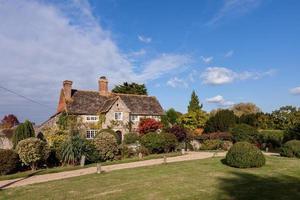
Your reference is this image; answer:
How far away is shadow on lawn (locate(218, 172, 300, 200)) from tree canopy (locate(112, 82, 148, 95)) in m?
45.2

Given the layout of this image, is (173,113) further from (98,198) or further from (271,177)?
(98,198)

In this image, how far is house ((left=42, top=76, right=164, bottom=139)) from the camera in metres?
36.9

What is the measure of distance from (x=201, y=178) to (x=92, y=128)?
25635 millimetres

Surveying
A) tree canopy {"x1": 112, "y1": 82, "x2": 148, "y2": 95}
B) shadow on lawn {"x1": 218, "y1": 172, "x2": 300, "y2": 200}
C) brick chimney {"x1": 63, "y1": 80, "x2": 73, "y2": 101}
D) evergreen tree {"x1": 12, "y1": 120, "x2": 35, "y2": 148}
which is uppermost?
tree canopy {"x1": 112, "y1": 82, "x2": 148, "y2": 95}

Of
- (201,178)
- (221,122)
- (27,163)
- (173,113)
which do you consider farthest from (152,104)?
(201,178)

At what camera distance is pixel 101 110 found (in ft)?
125

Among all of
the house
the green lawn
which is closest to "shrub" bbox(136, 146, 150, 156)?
the green lawn

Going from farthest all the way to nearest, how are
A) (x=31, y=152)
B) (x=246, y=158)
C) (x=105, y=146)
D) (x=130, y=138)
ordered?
(x=130, y=138)
(x=105, y=146)
(x=31, y=152)
(x=246, y=158)

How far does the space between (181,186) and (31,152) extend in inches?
473

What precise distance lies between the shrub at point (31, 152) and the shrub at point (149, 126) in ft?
63.6

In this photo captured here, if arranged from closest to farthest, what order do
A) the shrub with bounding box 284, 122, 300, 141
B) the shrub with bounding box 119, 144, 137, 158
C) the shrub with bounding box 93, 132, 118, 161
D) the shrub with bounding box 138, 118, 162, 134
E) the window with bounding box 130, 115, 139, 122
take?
the shrub with bounding box 93, 132, 118, 161 → the shrub with bounding box 119, 144, 137, 158 → the shrub with bounding box 284, 122, 300, 141 → the shrub with bounding box 138, 118, 162, 134 → the window with bounding box 130, 115, 139, 122

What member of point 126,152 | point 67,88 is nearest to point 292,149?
point 126,152

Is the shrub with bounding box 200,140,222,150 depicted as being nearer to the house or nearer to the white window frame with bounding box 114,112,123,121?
the house

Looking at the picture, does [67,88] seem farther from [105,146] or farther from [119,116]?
[105,146]
